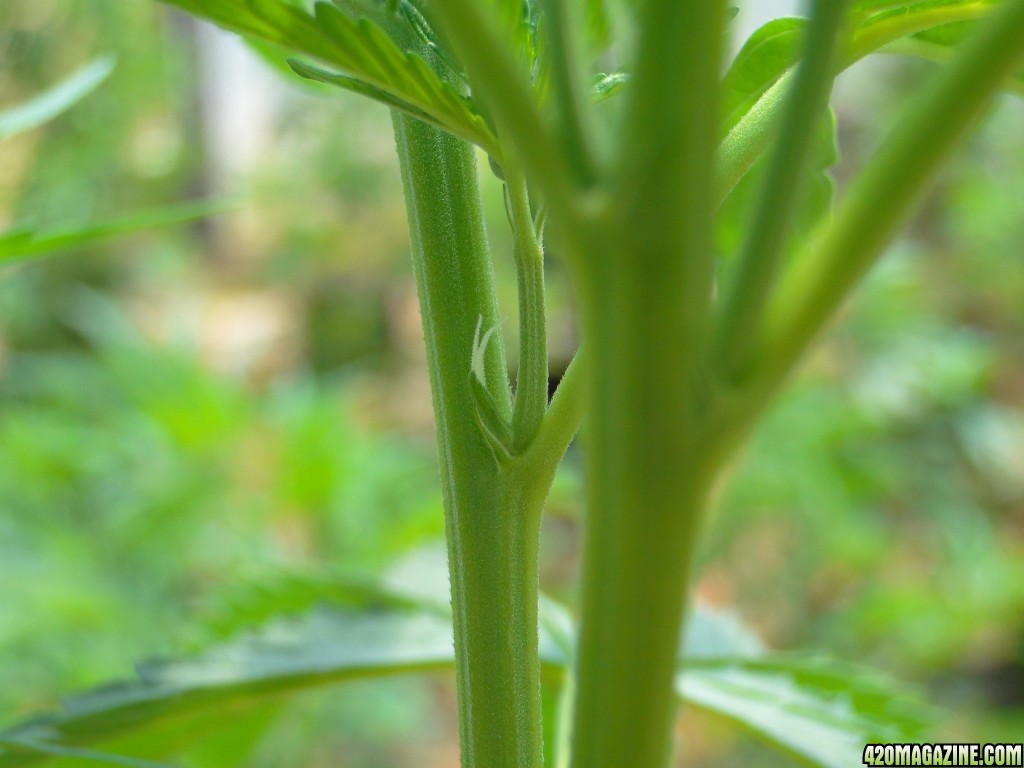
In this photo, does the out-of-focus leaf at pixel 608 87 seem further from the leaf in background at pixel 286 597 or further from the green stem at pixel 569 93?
the leaf in background at pixel 286 597

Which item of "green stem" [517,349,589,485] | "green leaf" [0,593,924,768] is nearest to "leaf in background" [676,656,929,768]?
"green leaf" [0,593,924,768]

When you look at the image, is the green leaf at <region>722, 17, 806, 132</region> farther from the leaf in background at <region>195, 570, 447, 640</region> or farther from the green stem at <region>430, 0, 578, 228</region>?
the leaf in background at <region>195, 570, 447, 640</region>

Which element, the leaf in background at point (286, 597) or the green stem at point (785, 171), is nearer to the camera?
the green stem at point (785, 171)

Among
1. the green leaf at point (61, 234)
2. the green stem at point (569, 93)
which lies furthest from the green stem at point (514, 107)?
the green leaf at point (61, 234)

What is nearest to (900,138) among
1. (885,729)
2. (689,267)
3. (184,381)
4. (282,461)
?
(689,267)

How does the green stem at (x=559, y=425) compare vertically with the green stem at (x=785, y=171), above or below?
below

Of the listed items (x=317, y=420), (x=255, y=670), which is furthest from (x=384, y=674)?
(x=317, y=420)

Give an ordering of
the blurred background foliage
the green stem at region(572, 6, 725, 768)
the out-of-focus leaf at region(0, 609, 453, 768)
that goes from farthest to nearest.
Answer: the blurred background foliage < the out-of-focus leaf at region(0, 609, 453, 768) < the green stem at region(572, 6, 725, 768)

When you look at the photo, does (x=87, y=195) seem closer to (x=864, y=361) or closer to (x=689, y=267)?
(x=864, y=361)
